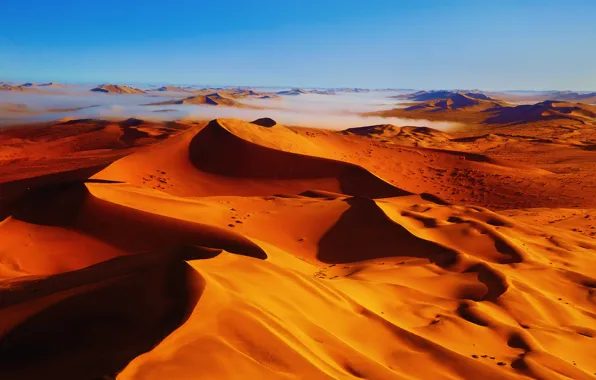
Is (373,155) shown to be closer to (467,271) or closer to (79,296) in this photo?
(467,271)

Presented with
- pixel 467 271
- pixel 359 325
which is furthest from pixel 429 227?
pixel 359 325

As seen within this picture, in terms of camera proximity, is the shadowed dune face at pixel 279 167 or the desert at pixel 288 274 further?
the shadowed dune face at pixel 279 167

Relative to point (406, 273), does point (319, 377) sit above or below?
above

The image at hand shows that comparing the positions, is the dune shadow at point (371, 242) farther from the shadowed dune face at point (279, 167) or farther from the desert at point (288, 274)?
the shadowed dune face at point (279, 167)

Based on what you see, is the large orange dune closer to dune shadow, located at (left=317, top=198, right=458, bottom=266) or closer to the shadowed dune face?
dune shadow, located at (left=317, top=198, right=458, bottom=266)

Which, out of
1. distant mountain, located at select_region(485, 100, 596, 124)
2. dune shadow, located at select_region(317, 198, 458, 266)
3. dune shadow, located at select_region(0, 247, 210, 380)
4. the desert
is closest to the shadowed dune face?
the desert

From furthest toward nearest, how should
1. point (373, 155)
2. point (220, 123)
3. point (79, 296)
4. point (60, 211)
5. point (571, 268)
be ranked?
point (373, 155) → point (220, 123) → point (60, 211) → point (571, 268) → point (79, 296)

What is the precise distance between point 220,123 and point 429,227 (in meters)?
14.5

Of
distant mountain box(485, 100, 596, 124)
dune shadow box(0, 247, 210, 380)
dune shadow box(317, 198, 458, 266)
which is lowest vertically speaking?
dune shadow box(317, 198, 458, 266)

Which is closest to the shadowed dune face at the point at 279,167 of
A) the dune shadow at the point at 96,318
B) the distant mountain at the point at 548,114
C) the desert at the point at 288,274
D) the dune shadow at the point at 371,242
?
the desert at the point at 288,274

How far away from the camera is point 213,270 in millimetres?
6082

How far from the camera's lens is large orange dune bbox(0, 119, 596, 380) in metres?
4.36

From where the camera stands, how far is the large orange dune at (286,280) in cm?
436

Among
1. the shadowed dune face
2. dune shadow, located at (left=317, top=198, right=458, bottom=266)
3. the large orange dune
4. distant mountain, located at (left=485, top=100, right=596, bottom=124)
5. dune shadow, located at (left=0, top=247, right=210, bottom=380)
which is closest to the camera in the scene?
dune shadow, located at (left=0, top=247, right=210, bottom=380)
